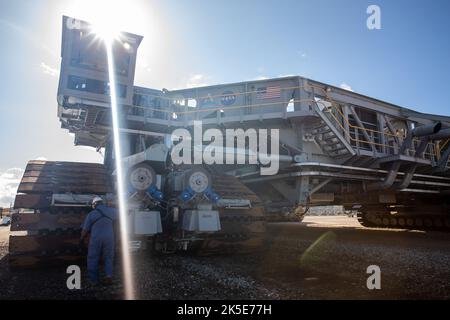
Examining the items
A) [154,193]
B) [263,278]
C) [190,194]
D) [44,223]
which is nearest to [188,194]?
[190,194]

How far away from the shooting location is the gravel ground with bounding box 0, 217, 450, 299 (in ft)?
14.4

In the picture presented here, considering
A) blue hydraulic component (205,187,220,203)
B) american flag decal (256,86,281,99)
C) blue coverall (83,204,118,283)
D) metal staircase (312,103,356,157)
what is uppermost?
american flag decal (256,86,281,99)

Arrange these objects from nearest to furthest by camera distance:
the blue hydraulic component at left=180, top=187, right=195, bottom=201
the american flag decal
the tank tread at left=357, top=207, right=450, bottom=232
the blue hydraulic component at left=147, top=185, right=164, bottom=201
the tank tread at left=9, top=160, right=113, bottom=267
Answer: the tank tread at left=9, top=160, right=113, bottom=267, the blue hydraulic component at left=147, top=185, right=164, bottom=201, the blue hydraulic component at left=180, top=187, right=195, bottom=201, the american flag decal, the tank tread at left=357, top=207, right=450, bottom=232

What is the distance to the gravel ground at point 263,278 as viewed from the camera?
4.38 metres

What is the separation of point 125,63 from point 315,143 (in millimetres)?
6578

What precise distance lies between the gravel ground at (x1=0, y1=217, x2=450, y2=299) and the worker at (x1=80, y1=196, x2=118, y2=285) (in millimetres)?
340

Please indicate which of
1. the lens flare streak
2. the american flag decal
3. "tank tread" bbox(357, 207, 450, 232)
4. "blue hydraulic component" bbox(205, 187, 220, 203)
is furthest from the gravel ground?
"tank tread" bbox(357, 207, 450, 232)

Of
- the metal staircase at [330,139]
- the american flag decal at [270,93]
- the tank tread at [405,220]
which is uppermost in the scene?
the american flag decal at [270,93]

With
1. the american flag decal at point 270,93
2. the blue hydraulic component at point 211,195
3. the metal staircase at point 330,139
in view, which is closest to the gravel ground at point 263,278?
the blue hydraulic component at point 211,195

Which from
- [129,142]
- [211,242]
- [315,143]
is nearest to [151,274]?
[211,242]

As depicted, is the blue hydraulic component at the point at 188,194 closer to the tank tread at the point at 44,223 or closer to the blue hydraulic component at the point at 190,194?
the blue hydraulic component at the point at 190,194

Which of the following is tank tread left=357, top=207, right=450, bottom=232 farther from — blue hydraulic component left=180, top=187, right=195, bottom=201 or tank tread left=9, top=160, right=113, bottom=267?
tank tread left=9, top=160, right=113, bottom=267

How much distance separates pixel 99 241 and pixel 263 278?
9.39 ft
